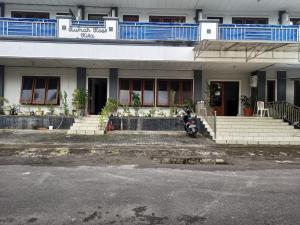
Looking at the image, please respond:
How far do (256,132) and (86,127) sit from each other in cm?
810

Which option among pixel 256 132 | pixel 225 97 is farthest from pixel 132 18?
pixel 256 132

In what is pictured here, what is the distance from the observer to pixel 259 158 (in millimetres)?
11094

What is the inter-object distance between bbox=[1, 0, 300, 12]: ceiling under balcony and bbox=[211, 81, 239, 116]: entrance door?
443 centimetres

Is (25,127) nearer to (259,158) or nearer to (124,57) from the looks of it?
(124,57)

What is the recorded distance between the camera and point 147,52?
17.4 metres

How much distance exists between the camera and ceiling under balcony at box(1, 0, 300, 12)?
64.6 feet

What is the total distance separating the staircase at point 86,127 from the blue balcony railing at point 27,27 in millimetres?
4511

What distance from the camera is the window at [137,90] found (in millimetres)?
20594

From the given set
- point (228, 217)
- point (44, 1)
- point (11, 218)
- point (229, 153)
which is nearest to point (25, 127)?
point (44, 1)

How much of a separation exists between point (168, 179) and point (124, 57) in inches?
422

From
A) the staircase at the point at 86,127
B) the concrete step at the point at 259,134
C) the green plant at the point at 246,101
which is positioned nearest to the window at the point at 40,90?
the staircase at the point at 86,127

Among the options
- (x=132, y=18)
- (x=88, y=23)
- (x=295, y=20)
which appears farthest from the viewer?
(x=295, y=20)

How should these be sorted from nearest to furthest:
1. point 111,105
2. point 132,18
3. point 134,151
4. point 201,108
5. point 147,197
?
point 147,197 < point 134,151 < point 111,105 < point 201,108 < point 132,18

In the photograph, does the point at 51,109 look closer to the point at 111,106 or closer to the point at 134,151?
the point at 111,106
